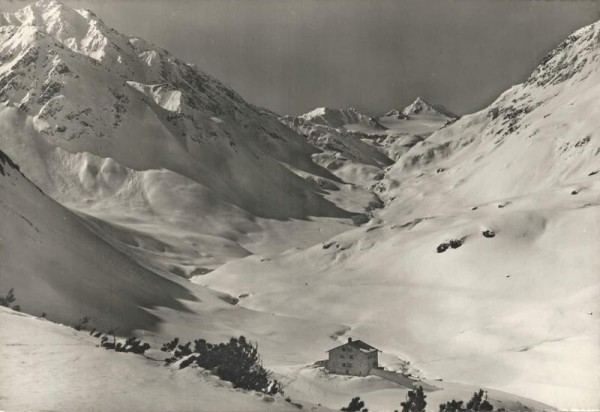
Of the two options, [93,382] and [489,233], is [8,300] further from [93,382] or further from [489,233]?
[489,233]

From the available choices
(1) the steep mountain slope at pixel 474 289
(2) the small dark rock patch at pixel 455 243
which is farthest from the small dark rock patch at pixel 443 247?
(2) the small dark rock patch at pixel 455 243

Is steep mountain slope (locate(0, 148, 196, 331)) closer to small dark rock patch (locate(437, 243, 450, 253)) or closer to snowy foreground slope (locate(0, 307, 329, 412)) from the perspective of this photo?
snowy foreground slope (locate(0, 307, 329, 412))

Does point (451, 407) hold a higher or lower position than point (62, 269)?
lower

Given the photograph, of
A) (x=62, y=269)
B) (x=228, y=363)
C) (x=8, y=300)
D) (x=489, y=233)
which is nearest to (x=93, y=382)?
(x=228, y=363)

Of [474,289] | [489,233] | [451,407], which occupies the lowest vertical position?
[451,407]

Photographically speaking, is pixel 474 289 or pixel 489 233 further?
pixel 489 233

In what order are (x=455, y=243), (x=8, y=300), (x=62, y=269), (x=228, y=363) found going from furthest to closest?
(x=455, y=243), (x=62, y=269), (x=8, y=300), (x=228, y=363)

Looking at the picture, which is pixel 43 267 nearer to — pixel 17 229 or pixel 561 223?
pixel 17 229

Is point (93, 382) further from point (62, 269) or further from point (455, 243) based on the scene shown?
point (455, 243)

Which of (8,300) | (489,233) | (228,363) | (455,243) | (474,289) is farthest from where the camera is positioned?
(455,243)

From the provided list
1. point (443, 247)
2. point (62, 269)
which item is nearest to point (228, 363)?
point (62, 269)

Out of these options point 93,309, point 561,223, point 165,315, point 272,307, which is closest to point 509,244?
point 561,223
